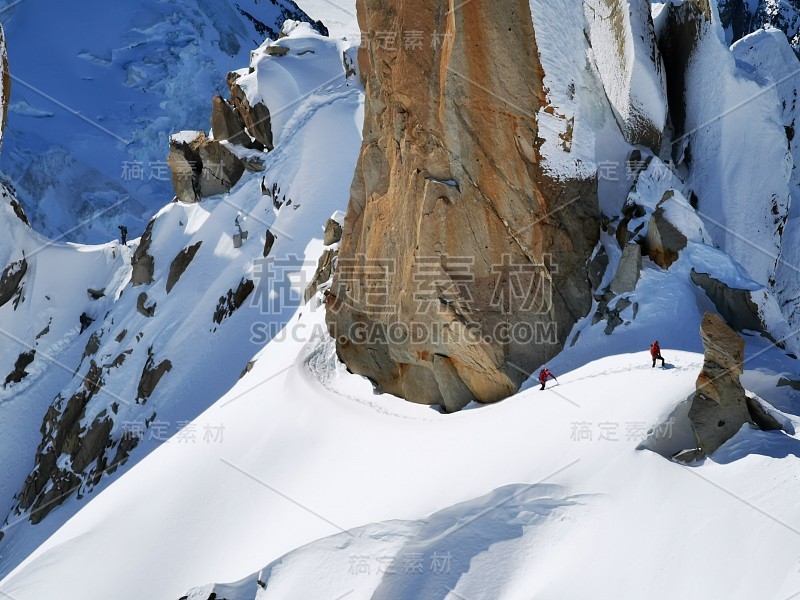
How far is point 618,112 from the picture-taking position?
21875 mm

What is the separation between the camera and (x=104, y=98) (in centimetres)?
5653

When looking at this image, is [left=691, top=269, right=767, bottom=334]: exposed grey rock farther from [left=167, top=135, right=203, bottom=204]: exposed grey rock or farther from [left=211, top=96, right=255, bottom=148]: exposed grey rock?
[left=167, top=135, right=203, bottom=204]: exposed grey rock

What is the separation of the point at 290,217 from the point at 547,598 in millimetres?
24219

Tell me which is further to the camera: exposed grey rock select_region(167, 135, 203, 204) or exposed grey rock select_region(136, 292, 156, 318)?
exposed grey rock select_region(167, 135, 203, 204)

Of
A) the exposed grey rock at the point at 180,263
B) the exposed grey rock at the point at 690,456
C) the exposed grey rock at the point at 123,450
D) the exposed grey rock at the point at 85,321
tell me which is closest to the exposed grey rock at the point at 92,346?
the exposed grey rock at the point at 85,321

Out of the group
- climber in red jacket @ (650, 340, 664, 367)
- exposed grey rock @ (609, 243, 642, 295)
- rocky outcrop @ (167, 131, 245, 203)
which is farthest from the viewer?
rocky outcrop @ (167, 131, 245, 203)

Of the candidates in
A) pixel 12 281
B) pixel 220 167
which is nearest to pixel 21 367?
pixel 12 281

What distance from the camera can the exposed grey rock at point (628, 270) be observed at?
18.5 m

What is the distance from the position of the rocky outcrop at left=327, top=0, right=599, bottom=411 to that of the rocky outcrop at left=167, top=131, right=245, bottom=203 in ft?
60.1

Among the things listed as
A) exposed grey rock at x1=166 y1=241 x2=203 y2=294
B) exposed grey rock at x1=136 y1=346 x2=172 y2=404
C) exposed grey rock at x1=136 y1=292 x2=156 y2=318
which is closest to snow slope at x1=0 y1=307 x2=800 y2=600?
exposed grey rock at x1=136 y1=346 x2=172 y2=404

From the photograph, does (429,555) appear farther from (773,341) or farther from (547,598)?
(773,341)

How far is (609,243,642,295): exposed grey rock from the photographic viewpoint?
18.5m

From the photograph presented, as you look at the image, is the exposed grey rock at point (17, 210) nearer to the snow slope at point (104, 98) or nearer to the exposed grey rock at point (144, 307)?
the exposed grey rock at point (144, 307)

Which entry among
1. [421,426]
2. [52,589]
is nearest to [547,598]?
[421,426]
